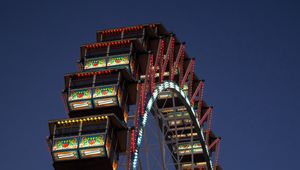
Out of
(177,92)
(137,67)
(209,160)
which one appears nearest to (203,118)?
(209,160)

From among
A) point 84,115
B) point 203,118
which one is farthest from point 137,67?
point 203,118

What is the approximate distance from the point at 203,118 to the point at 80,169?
764 inches

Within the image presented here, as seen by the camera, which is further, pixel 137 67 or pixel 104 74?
pixel 137 67

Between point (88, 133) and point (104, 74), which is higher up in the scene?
point (104, 74)

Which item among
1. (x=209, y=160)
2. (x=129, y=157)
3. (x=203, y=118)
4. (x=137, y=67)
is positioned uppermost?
(x=137, y=67)

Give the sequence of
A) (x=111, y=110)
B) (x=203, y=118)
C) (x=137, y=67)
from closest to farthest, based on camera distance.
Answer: (x=111, y=110)
(x=137, y=67)
(x=203, y=118)

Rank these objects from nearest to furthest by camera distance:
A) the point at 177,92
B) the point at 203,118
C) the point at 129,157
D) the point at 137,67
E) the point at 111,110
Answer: the point at 129,157, the point at 111,110, the point at 137,67, the point at 177,92, the point at 203,118

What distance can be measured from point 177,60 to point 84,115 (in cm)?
947

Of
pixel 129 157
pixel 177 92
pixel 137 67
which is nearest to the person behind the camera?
pixel 129 157

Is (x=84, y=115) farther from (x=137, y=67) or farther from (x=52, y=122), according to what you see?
(x=137, y=67)

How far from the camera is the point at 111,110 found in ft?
110

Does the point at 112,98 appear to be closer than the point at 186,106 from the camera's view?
Yes

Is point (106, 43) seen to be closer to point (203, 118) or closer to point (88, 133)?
point (88, 133)

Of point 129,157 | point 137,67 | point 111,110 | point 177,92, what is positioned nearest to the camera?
point 129,157
